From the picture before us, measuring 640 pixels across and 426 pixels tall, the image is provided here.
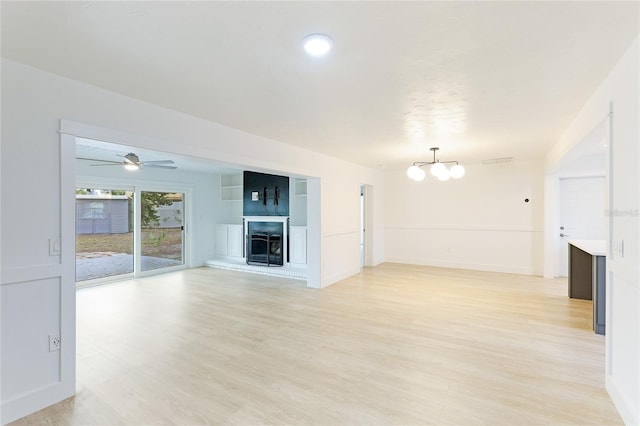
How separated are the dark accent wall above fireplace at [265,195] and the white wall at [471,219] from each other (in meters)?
2.92

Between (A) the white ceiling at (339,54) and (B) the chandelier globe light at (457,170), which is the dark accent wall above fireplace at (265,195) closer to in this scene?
(B) the chandelier globe light at (457,170)

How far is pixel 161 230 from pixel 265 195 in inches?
100

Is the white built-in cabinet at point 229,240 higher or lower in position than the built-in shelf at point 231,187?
lower

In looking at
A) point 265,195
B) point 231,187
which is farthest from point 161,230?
point 265,195

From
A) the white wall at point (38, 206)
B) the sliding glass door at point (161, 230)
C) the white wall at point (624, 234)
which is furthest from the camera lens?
the sliding glass door at point (161, 230)

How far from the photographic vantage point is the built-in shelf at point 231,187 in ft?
27.8

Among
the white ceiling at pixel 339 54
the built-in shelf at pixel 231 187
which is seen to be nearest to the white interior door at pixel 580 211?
the white ceiling at pixel 339 54

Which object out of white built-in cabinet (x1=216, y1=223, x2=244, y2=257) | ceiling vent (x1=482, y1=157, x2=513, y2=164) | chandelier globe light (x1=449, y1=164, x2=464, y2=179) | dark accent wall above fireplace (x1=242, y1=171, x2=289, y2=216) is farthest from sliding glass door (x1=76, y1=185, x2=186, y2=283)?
ceiling vent (x1=482, y1=157, x2=513, y2=164)

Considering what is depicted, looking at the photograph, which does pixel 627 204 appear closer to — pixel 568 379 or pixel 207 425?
pixel 568 379

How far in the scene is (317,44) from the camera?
183 cm

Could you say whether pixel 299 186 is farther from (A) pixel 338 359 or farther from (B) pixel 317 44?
(B) pixel 317 44

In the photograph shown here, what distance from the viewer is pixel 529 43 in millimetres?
1874

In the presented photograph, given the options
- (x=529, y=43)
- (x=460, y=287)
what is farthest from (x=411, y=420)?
(x=460, y=287)

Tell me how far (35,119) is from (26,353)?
1692 mm
